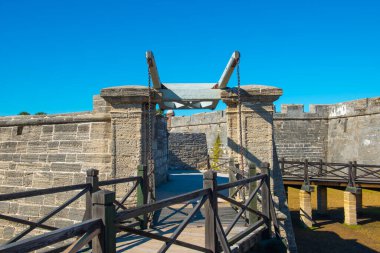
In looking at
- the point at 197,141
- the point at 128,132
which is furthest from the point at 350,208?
the point at 128,132

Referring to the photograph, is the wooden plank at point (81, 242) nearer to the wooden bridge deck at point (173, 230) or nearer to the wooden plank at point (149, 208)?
the wooden plank at point (149, 208)

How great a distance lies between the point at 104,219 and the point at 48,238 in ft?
1.44

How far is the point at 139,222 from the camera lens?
17.2ft

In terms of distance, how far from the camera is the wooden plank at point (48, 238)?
1838 millimetres

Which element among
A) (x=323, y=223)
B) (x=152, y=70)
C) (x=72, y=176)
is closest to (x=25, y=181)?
(x=72, y=176)

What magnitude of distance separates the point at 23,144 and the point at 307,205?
11.3 metres

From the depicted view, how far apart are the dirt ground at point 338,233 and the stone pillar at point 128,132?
7.42m

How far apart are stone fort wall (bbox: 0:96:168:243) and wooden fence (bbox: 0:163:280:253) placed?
1.79 meters

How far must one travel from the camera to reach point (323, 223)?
46.9 ft

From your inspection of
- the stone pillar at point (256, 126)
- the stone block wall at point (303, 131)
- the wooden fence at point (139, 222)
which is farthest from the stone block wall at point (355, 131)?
the wooden fence at point (139, 222)

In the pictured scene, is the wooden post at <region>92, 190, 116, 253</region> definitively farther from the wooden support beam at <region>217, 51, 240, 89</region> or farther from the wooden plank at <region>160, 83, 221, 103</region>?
the wooden plank at <region>160, 83, 221, 103</region>

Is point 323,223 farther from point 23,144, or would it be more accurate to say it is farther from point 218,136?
point 23,144

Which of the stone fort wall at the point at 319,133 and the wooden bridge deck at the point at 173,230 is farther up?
the stone fort wall at the point at 319,133

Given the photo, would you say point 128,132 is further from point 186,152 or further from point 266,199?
point 186,152
